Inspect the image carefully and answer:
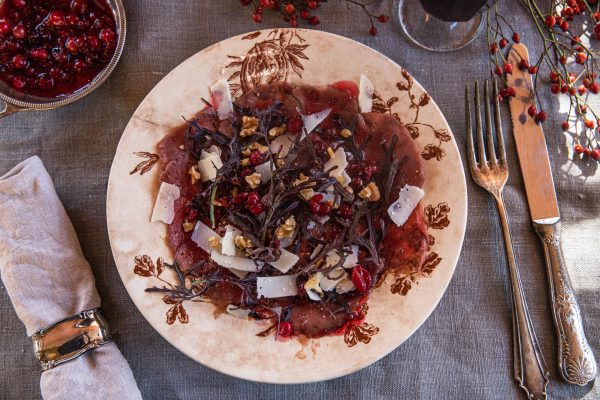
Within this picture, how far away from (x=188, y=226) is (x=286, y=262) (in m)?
0.45

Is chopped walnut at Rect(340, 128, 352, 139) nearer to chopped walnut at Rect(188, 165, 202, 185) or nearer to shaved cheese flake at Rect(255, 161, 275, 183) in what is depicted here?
shaved cheese flake at Rect(255, 161, 275, 183)

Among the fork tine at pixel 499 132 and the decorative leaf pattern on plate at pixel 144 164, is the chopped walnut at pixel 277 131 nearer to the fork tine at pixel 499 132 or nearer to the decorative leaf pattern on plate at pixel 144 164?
the decorative leaf pattern on plate at pixel 144 164

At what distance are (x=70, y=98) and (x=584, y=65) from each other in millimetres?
2382

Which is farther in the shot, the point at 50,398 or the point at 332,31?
the point at 332,31

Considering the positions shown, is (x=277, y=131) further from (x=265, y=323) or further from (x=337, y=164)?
(x=265, y=323)

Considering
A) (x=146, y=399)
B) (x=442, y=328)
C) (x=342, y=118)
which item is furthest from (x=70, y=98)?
(x=442, y=328)

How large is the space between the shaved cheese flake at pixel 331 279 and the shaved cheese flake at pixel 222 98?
0.81 m

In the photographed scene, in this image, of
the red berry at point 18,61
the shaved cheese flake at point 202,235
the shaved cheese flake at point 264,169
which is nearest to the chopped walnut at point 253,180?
the shaved cheese flake at point 264,169

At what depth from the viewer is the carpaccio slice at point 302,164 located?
2.22 meters

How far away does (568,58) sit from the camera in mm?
2557

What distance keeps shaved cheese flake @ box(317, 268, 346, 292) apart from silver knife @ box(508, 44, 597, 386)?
Result: 95cm

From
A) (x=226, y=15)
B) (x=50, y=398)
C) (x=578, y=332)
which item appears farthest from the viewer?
(x=226, y=15)

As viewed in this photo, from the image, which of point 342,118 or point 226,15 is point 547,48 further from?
point 226,15

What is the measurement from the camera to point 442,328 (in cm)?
240
